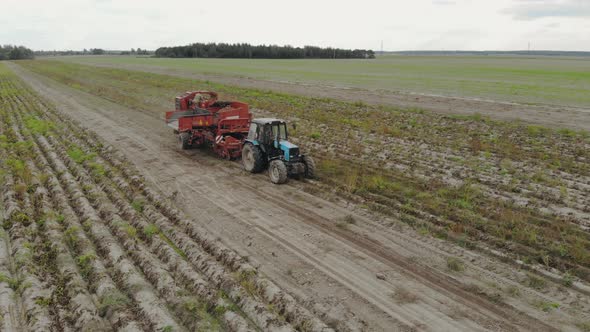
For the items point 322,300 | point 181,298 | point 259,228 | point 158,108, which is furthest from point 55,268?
point 158,108

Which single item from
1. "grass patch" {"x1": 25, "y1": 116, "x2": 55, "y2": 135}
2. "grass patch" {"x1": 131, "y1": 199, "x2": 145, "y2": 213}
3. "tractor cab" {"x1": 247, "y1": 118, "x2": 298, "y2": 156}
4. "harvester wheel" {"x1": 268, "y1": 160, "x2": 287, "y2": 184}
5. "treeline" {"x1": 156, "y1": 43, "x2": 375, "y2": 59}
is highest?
"treeline" {"x1": 156, "y1": 43, "x2": 375, "y2": 59}

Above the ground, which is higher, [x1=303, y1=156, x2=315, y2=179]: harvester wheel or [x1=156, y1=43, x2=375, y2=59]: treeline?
[x1=156, y1=43, x2=375, y2=59]: treeline

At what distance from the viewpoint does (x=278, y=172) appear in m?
12.8

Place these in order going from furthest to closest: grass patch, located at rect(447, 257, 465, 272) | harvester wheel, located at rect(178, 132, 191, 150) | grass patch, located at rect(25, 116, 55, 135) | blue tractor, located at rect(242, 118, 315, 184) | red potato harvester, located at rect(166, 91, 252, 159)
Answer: grass patch, located at rect(25, 116, 55, 135) → harvester wheel, located at rect(178, 132, 191, 150) → red potato harvester, located at rect(166, 91, 252, 159) → blue tractor, located at rect(242, 118, 315, 184) → grass patch, located at rect(447, 257, 465, 272)

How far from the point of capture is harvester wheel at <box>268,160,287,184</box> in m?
12.7

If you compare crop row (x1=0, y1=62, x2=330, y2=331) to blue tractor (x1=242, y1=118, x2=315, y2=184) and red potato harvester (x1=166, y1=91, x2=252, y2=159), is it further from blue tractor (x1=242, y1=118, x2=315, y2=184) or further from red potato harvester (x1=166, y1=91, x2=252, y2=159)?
red potato harvester (x1=166, y1=91, x2=252, y2=159)

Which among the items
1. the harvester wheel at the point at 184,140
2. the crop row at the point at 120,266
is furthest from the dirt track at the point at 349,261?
the harvester wheel at the point at 184,140

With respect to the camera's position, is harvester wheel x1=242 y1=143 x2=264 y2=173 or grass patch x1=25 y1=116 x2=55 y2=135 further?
grass patch x1=25 y1=116 x2=55 y2=135

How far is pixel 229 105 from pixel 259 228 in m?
8.82

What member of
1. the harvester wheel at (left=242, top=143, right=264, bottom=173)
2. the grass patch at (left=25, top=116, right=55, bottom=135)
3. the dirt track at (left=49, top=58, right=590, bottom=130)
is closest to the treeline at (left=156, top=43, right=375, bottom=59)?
the dirt track at (left=49, top=58, right=590, bottom=130)

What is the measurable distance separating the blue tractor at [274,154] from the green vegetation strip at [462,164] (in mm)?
917

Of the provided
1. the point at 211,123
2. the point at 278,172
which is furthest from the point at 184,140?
the point at 278,172

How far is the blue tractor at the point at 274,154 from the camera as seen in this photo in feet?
42.3

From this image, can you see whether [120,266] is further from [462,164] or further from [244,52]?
[244,52]
